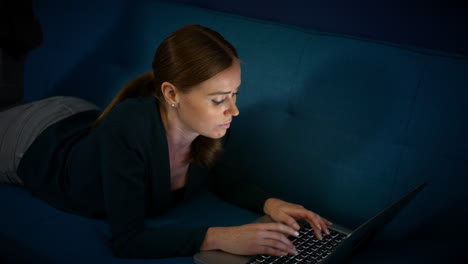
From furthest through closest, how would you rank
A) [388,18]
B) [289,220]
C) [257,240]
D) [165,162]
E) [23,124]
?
1. [23,124]
2. [388,18]
3. [165,162]
4. [289,220]
5. [257,240]

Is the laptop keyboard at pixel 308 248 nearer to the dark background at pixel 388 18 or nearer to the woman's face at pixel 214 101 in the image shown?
the woman's face at pixel 214 101

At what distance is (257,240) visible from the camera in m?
1.00

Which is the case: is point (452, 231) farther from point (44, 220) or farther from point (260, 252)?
point (44, 220)

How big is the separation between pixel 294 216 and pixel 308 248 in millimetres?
108

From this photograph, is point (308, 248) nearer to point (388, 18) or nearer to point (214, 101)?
point (214, 101)

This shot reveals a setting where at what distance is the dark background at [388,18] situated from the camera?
4.30 ft

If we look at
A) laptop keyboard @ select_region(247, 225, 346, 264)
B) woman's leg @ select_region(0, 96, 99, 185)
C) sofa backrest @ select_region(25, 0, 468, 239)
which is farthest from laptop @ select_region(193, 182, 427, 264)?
woman's leg @ select_region(0, 96, 99, 185)

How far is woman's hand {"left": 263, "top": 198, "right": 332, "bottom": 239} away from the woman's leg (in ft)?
2.72

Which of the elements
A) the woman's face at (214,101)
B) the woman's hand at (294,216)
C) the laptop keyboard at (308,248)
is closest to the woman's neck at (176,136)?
the woman's face at (214,101)

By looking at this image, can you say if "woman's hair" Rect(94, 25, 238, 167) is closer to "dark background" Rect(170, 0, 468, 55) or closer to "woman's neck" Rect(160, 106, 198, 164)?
"woman's neck" Rect(160, 106, 198, 164)

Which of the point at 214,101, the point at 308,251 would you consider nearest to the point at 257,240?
the point at 308,251

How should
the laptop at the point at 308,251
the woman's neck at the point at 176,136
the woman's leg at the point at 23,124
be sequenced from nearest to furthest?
1. the laptop at the point at 308,251
2. the woman's neck at the point at 176,136
3. the woman's leg at the point at 23,124

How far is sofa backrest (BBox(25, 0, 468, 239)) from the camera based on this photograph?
1.13 metres

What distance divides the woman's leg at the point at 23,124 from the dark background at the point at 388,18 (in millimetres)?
820
